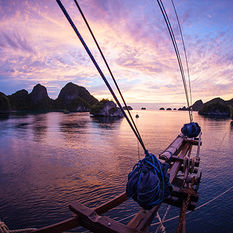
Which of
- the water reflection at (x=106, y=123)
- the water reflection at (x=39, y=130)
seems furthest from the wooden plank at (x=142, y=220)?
the water reflection at (x=106, y=123)

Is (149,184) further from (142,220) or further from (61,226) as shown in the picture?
(61,226)

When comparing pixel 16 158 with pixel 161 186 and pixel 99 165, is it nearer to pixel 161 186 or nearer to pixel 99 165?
pixel 99 165

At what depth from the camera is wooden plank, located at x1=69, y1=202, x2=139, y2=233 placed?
209 centimetres

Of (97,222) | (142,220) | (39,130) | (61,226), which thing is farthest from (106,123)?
(97,222)

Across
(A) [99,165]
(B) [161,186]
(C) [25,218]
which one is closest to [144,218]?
(B) [161,186]

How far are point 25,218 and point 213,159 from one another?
17.5 m

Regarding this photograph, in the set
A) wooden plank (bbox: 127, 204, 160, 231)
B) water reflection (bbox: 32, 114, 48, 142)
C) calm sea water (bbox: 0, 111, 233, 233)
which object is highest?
wooden plank (bbox: 127, 204, 160, 231)

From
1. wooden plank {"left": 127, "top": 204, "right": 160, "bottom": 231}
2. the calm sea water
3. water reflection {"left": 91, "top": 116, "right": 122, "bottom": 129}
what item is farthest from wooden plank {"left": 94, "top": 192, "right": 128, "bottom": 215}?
water reflection {"left": 91, "top": 116, "right": 122, "bottom": 129}

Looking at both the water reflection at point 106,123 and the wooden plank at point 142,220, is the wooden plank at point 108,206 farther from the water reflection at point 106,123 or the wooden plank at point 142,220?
the water reflection at point 106,123

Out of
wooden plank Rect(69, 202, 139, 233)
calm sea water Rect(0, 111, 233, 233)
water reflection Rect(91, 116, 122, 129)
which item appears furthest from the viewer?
water reflection Rect(91, 116, 122, 129)

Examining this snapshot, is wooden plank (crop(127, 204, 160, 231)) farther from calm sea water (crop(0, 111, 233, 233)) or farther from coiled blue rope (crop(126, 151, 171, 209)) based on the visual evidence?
calm sea water (crop(0, 111, 233, 233))

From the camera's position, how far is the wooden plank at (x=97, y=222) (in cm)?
209

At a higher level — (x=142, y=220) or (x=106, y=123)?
(x=142, y=220)

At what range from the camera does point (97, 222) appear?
224 cm
